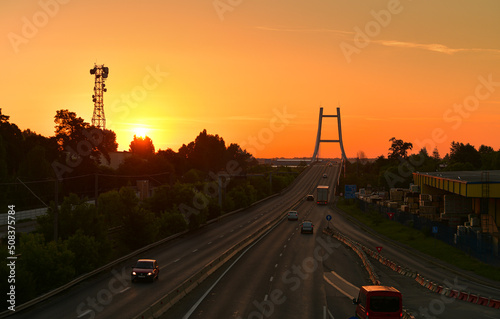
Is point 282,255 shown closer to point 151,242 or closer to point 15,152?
point 151,242

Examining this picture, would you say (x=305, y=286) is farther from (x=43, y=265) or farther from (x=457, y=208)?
(x=457, y=208)

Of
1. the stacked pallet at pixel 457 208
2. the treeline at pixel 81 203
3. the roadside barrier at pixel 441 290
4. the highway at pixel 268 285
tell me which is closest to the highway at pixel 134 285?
the highway at pixel 268 285

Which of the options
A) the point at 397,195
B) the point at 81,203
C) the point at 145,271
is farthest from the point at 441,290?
the point at 397,195

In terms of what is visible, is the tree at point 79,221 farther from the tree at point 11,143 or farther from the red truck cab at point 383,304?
the tree at point 11,143

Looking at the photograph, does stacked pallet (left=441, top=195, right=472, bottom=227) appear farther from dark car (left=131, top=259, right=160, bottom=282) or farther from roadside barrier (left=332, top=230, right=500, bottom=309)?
dark car (left=131, top=259, right=160, bottom=282)

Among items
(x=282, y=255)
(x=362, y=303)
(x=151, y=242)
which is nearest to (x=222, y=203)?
(x=151, y=242)
